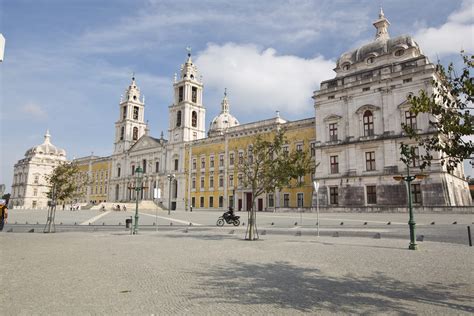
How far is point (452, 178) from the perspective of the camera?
1364 inches

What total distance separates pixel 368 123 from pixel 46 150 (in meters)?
95.8

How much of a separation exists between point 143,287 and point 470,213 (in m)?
28.1

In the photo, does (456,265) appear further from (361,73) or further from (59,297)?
(361,73)

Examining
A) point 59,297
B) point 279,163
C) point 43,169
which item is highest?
point 43,169

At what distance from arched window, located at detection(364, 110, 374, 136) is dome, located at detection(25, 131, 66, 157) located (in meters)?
95.1

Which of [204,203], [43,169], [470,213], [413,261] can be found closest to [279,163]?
[413,261]

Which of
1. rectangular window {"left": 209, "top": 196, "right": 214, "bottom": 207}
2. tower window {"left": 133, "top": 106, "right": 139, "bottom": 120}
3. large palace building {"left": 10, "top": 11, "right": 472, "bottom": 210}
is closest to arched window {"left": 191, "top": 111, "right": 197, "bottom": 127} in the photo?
large palace building {"left": 10, "top": 11, "right": 472, "bottom": 210}

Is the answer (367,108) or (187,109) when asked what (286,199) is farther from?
(187,109)

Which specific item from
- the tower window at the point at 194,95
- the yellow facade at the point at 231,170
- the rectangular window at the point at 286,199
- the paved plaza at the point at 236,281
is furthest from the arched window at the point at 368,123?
the tower window at the point at 194,95

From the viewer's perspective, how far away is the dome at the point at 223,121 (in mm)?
75438

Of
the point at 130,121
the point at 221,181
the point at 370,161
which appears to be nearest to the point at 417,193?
the point at 370,161

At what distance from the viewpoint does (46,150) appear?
101688 mm

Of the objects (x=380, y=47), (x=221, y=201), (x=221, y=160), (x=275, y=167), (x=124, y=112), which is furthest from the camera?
(x=124, y=112)

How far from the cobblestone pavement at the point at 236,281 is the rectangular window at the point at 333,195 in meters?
27.1
